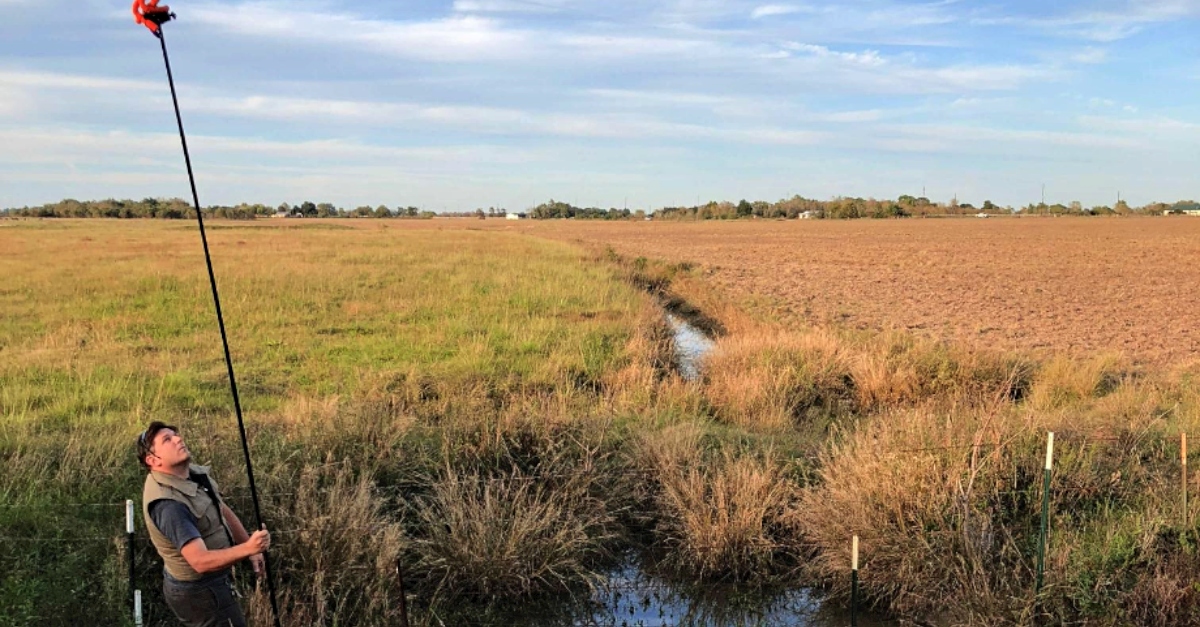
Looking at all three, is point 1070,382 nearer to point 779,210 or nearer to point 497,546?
point 497,546

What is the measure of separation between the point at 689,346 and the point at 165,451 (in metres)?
13.5

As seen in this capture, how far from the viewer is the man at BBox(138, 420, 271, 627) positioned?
3.59 metres

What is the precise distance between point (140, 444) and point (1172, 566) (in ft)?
19.9

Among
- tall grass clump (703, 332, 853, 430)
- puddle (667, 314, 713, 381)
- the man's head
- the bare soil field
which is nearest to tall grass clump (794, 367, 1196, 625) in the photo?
tall grass clump (703, 332, 853, 430)

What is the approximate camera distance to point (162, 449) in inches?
142

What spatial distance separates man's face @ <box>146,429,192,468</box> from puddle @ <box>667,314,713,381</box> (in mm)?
9231

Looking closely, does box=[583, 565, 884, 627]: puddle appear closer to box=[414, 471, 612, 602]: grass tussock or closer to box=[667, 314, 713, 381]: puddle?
box=[414, 471, 612, 602]: grass tussock

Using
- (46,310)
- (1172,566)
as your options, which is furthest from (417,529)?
(46,310)

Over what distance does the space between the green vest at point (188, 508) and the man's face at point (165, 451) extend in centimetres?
8

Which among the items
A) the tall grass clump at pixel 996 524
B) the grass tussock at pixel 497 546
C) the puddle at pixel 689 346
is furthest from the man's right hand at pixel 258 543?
the puddle at pixel 689 346

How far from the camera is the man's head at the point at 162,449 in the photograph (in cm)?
362

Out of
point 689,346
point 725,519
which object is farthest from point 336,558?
point 689,346

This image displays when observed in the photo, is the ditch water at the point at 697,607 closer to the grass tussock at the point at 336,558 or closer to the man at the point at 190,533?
the grass tussock at the point at 336,558

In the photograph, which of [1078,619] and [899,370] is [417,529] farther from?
[899,370]
